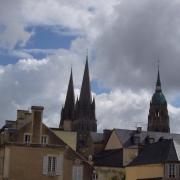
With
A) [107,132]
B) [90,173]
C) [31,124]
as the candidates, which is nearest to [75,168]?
[90,173]

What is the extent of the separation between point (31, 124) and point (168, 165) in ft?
53.2

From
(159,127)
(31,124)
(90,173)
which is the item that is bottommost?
(90,173)

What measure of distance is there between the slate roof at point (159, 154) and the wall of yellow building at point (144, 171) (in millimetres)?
551

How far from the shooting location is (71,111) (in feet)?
656

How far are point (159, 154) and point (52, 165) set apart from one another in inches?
551

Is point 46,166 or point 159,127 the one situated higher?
point 159,127

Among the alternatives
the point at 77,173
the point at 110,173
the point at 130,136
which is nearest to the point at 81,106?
the point at 130,136

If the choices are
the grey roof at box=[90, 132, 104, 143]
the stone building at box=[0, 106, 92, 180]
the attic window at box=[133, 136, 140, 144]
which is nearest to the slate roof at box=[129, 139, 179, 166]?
the stone building at box=[0, 106, 92, 180]

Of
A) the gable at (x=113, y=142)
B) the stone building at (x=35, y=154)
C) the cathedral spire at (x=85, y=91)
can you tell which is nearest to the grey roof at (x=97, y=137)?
the gable at (x=113, y=142)

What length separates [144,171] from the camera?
71750 mm

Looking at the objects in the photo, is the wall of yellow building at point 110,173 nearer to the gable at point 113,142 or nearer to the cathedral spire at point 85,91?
the gable at point 113,142

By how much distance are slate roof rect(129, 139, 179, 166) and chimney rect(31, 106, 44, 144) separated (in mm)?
14368

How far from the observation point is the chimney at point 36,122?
6512 cm

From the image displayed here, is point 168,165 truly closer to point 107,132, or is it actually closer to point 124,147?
point 124,147
